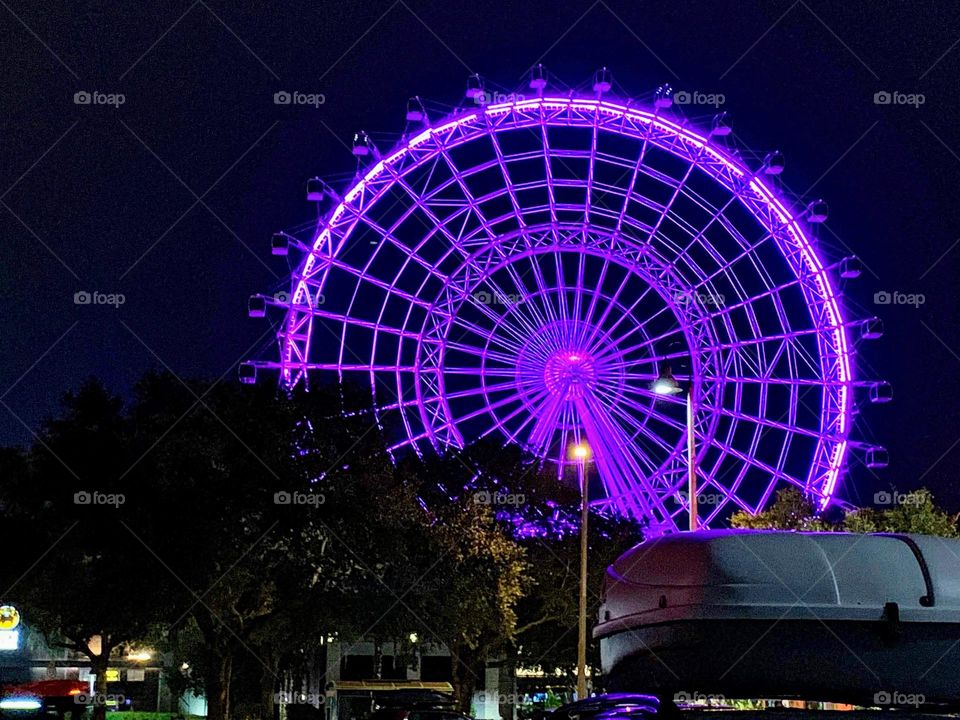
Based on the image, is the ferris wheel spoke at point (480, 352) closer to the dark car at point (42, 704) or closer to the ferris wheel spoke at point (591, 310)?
the ferris wheel spoke at point (591, 310)

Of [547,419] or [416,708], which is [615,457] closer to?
[547,419]

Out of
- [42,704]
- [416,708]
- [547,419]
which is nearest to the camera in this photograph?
[42,704]

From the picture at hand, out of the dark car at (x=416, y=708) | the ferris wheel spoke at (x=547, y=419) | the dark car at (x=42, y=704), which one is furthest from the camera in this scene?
the ferris wheel spoke at (x=547, y=419)

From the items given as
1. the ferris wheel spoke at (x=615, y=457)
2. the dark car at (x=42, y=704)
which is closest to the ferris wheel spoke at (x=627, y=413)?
the ferris wheel spoke at (x=615, y=457)

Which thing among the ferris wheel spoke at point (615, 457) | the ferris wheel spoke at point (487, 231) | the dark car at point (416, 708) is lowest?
the dark car at point (416, 708)

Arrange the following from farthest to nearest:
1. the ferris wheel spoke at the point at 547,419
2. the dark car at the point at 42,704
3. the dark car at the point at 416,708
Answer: the ferris wheel spoke at the point at 547,419, the dark car at the point at 416,708, the dark car at the point at 42,704

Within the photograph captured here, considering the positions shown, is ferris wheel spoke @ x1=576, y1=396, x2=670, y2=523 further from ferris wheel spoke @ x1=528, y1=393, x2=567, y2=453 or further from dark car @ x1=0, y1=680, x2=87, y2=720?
dark car @ x1=0, y1=680, x2=87, y2=720

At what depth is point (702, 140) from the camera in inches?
1410

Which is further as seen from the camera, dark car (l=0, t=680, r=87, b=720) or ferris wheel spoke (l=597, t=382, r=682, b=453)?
ferris wheel spoke (l=597, t=382, r=682, b=453)

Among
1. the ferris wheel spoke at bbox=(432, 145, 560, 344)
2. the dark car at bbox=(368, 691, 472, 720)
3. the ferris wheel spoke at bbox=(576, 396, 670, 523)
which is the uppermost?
the ferris wheel spoke at bbox=(432, 145, 560, 344)

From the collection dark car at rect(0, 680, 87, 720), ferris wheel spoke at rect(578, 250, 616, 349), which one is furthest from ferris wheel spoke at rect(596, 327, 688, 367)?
dark car at rect(0, 680, 87, 720)

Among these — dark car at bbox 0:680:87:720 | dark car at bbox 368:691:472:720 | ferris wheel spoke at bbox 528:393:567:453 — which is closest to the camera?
dark car at bbox 0:680:87:720

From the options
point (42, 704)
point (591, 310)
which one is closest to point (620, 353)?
point (591, 310)

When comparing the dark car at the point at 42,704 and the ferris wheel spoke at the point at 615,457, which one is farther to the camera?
the ferris wheel spoke at the point at 615,457
